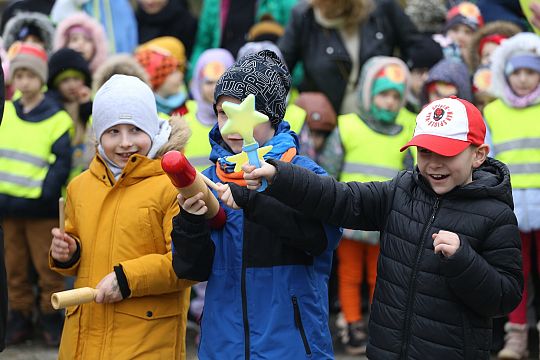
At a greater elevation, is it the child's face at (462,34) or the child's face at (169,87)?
the child's face at (462,34)

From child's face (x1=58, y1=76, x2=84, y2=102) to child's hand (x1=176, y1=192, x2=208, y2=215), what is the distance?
3418 millimetres

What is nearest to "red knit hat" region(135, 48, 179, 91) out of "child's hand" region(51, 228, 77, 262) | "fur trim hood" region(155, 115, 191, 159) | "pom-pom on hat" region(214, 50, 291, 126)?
"fur trim hood" region(155, 115, 191, 159)

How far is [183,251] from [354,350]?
289cm

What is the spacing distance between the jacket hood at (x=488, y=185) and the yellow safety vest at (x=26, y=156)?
325 cm

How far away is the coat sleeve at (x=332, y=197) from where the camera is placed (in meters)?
3.23

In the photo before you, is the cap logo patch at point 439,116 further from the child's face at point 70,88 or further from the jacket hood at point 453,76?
the child's face at point 70,88

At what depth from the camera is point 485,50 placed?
703 centimetres

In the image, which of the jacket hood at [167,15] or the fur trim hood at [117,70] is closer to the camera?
the fur trim hood at [117,70]

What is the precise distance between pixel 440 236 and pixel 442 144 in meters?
0.34

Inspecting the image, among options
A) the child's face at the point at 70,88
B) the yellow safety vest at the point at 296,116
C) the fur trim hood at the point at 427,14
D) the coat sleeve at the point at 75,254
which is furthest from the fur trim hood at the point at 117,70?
the fur trim hood at the point at 427,14

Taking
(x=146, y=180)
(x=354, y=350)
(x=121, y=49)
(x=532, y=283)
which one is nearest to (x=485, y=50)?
(x=532, y=283)

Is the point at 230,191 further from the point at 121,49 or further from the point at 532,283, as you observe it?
the point at 121,49

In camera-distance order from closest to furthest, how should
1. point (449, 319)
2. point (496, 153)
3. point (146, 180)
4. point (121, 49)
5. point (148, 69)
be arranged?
point (449, 319) → point (146, 180) → point (496, 153) → point (148, 69) → point (121, 49)

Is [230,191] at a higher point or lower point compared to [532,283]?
higher
